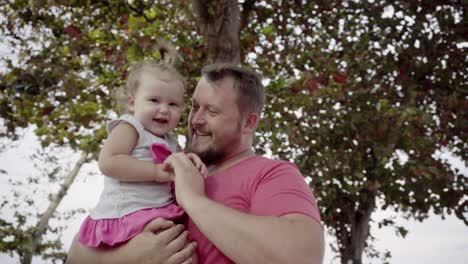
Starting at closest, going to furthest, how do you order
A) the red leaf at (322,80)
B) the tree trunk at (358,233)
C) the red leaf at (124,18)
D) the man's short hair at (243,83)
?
the man's short hair at (243,83) < the red leaf at (124,18) < the red leaf at (322,80) < the tree trunk at (358,233)

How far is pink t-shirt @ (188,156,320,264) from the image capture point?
220 centimetres

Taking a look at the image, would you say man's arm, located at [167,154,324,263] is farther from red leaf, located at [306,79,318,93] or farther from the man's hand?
red leaf, located at [306,79,318,93]

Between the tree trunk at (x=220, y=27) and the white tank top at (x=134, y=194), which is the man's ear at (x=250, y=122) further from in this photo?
the tree trunk at (x=220, y=27)

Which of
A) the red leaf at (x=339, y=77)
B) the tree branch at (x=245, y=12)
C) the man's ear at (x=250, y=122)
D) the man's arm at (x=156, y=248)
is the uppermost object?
the tree branch at (x=245, y=12)

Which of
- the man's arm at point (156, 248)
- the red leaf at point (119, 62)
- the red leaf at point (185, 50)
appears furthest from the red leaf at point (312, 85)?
the man's arm at point (156, 248)

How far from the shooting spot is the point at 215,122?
2795 millimetres

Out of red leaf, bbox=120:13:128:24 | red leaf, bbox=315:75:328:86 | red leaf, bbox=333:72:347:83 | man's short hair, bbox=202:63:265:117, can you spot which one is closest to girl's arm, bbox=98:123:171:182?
man's short hair, bbox=202:63:265:117

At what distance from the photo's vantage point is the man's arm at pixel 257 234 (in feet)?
6.41

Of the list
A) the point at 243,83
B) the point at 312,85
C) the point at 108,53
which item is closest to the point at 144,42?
the point at 108,53

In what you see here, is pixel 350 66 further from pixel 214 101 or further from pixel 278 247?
pixel 278 247

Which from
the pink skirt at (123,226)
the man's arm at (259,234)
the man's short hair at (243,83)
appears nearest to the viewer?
the man's arm at (259,234)

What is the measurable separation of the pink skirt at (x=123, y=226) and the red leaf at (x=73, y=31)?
5910mm

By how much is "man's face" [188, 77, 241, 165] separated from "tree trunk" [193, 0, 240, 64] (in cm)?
334

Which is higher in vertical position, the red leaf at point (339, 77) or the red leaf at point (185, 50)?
the red leaf at point (339, 77)
